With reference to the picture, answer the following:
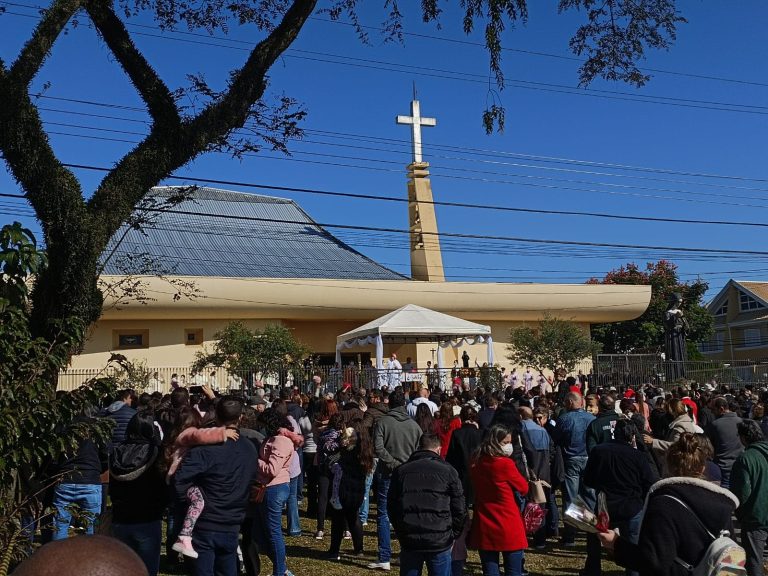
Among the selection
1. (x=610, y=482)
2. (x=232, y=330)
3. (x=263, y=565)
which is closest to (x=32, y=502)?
(x=263, y=565)

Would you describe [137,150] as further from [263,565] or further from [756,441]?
[756,441]

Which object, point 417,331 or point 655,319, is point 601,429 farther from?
point 655,319

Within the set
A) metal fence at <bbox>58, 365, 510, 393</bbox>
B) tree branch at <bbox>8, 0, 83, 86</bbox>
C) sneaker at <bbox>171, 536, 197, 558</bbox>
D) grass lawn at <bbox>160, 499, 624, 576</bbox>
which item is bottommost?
grass lawn at <bbox>160, 499, 624, 576</bbox>

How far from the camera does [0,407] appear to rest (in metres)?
5.43

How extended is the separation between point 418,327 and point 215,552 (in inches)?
822

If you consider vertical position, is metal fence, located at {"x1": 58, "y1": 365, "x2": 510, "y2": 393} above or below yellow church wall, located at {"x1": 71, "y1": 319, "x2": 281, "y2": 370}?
below

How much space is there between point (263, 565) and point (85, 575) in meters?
8.53

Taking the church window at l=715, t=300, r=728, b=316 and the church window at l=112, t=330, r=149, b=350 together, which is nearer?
the church window at l=112, t=330, r=149, b=350

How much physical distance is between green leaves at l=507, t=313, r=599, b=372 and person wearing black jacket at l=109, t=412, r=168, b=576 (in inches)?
1206

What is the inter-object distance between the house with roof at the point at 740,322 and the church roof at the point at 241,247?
26481mm

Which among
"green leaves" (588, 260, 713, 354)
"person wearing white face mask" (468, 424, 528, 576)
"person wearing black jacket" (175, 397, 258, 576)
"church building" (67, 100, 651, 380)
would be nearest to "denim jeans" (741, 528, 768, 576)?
"person wearing white face mask" (468, 424, 528, 576)

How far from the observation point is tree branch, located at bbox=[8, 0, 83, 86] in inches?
297

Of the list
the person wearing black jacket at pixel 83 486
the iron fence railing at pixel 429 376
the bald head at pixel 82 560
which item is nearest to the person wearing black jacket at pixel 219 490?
the person wearing black jacket at pixel 83 486

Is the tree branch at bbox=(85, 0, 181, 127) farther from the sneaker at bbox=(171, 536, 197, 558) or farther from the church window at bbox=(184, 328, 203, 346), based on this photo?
the church window at bbox=(184, 328, 203, 346)
